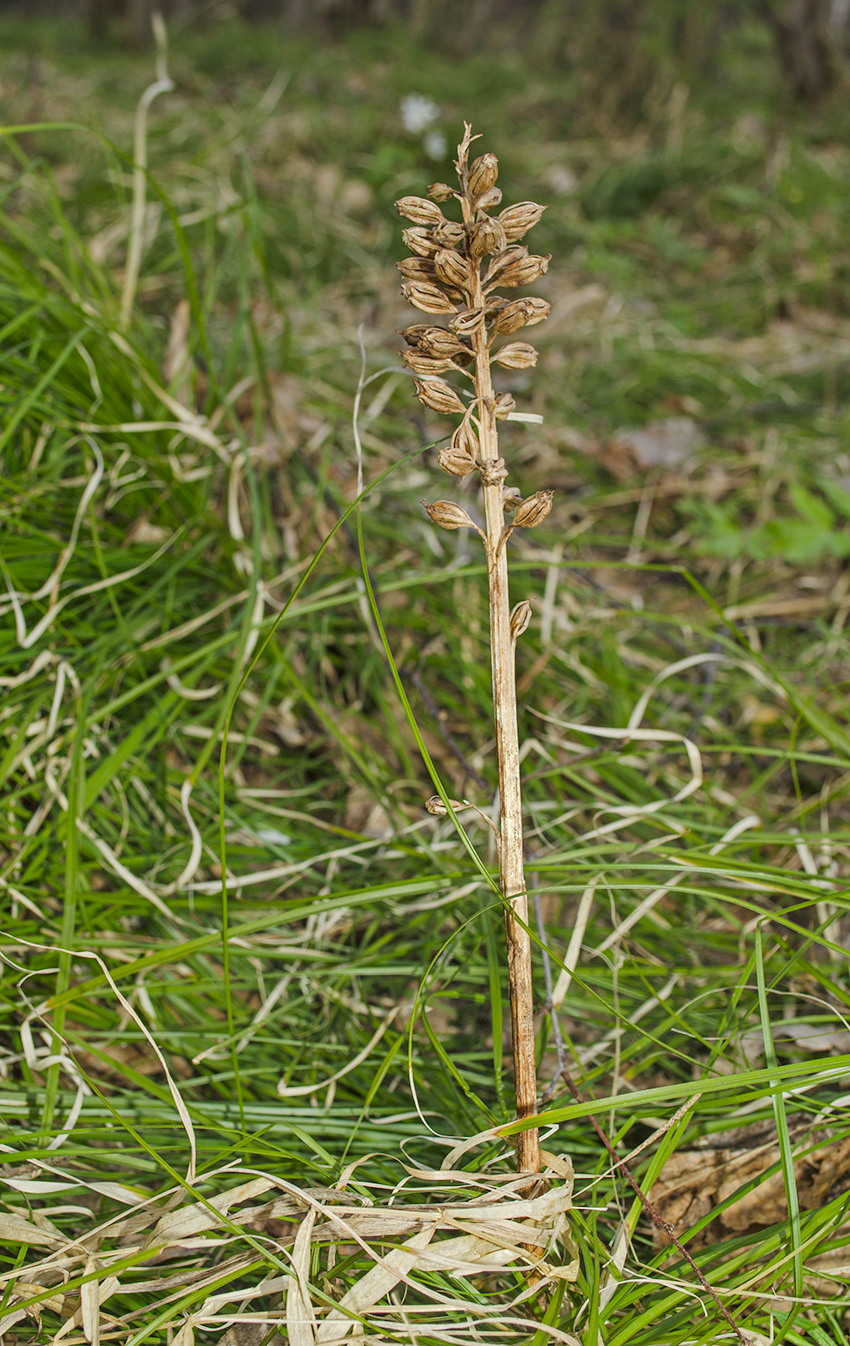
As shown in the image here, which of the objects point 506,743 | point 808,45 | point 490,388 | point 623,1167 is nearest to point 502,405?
point 490,388

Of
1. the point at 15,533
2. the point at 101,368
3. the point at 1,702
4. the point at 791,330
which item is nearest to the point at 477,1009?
the point at 1,702

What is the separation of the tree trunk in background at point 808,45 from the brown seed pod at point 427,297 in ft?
20.3

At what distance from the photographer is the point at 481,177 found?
84 cm

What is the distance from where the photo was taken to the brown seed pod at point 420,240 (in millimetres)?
855

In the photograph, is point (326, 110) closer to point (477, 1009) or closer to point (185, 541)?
point (185, 541)

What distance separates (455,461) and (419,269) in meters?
0.21

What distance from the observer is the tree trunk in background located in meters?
5.31

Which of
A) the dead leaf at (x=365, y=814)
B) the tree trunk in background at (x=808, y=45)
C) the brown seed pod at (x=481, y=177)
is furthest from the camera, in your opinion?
the tree trunk in background at (x=808, y=45)

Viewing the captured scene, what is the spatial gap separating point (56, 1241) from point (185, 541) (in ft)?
3.90

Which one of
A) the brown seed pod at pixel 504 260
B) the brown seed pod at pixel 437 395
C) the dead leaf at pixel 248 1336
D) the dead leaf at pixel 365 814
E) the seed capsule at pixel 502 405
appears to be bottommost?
the dead leaf at pixel 248 1336

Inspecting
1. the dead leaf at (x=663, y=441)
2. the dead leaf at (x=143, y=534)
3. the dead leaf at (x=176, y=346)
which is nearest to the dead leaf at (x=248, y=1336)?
the dead leaf at (x=143, y=534)

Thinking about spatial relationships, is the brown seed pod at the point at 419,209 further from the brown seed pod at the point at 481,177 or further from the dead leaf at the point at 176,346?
the dead leaf at the point at 176,346

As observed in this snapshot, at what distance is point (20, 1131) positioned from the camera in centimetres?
110

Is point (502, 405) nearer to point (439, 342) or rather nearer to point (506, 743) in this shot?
point (439, 342)
